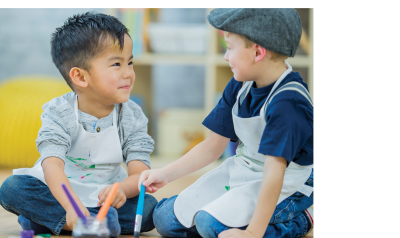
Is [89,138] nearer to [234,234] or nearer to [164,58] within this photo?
[234,234]

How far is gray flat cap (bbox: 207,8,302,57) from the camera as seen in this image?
2.51 ft

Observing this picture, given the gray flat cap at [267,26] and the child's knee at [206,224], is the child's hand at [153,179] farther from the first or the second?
the gray flat cap at [267,26]

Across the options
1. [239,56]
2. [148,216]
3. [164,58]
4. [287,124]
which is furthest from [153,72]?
[287,124]

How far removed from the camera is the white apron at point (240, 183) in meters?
0.81

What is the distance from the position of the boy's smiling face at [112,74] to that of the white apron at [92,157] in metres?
0.07

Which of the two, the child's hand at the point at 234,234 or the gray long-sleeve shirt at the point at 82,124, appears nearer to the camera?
the child's hand at the point at 234,234

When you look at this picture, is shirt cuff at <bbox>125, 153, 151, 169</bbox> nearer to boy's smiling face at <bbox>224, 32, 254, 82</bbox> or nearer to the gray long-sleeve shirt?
the gray long-sleeve shirt

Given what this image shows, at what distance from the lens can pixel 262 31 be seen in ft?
2.51

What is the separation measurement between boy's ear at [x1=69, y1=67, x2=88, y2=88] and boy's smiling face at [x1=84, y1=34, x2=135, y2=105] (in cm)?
1

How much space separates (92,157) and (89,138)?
49 mm

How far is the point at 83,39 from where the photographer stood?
38.4 inches

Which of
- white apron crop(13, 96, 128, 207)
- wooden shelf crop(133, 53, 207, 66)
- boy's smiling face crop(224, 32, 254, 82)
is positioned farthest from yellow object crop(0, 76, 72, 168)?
boy's smiling face crop(224, 32, 254, 82)

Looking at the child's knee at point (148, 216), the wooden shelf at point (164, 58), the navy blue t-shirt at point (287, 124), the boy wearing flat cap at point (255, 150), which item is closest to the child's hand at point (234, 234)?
the boy wearing flat cap at point (255, 150)
